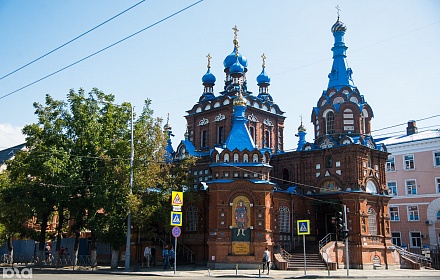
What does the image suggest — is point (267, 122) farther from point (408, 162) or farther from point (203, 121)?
point (408, 162)

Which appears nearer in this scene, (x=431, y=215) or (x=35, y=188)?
(x=35, y=188)

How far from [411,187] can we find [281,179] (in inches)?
681

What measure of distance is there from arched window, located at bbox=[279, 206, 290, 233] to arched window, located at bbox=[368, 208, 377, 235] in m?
6.41

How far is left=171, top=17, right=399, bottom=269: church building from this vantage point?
3238 cm

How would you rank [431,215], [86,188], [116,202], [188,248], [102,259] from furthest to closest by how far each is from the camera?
[431,215]
[102,259]
[188,248]
[86,188]
[116,202]

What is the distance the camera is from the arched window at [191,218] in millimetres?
35875

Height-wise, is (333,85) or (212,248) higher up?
(333,85)

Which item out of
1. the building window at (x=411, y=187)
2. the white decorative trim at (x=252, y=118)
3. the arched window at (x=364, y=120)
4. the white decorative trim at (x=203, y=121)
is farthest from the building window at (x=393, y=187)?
the white decorative trim at (x=203, y=121)

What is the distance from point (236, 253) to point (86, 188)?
11.2 m

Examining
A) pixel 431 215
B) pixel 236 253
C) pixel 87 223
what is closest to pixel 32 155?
pixel 87 223

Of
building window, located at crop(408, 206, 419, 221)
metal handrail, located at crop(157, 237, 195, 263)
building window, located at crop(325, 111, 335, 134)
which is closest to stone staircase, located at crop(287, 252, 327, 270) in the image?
metal handrail, located at crop(157, 237, 195, 263)

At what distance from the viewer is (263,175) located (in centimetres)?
3356

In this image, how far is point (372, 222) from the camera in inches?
1462

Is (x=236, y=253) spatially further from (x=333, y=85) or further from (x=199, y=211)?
(x=333, y=85)
